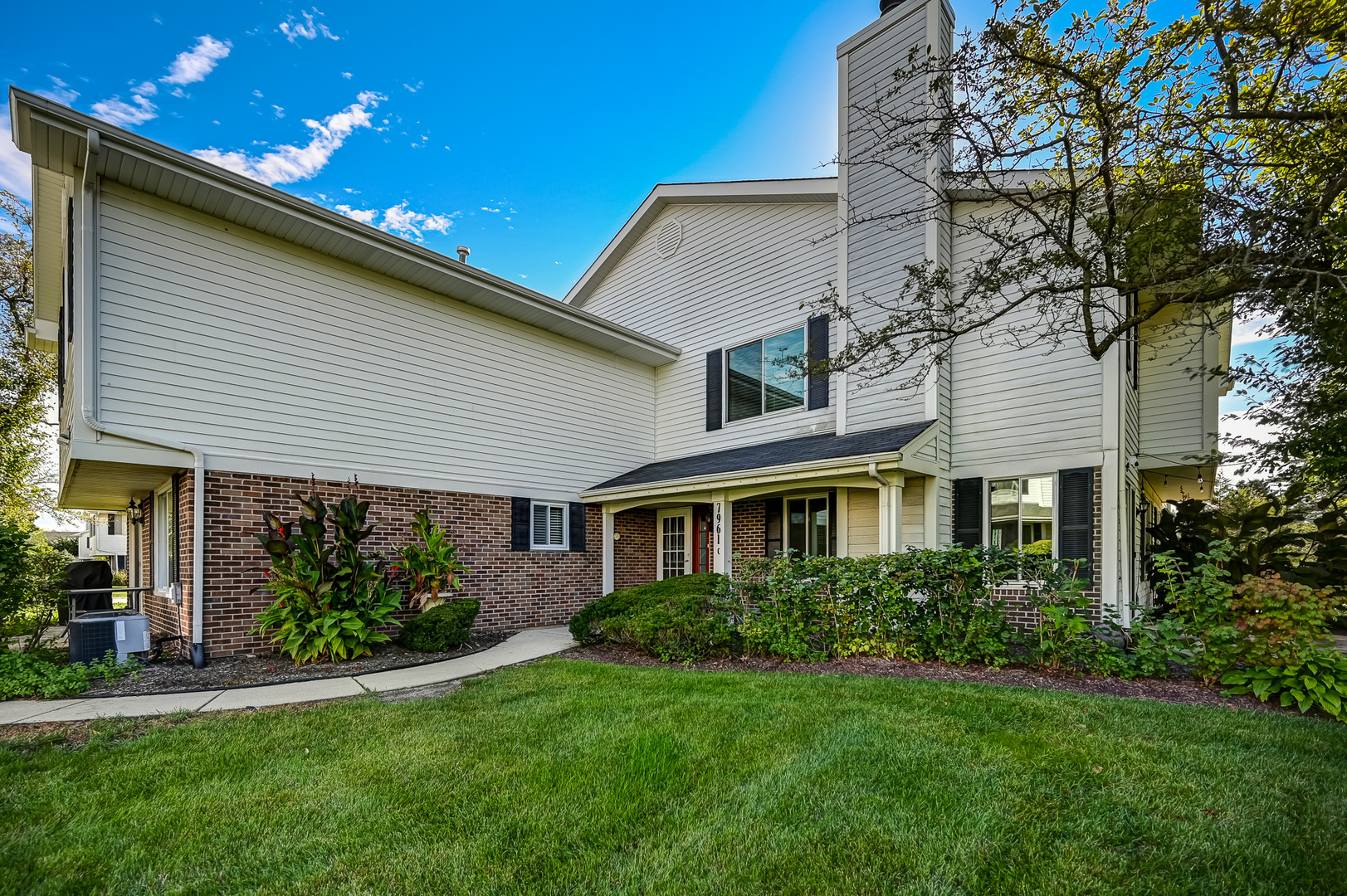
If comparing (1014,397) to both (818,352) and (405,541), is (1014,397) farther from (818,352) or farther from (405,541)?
(405,541)

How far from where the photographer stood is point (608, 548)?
38.1 ft

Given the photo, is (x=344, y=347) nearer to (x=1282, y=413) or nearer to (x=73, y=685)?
(x=73, y=685)

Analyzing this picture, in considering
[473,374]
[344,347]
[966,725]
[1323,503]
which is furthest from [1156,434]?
[344,347]

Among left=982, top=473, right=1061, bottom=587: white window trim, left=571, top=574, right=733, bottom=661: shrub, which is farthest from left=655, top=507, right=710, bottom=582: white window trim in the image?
left=982, top=473, right=1061, bottom=587: white window trim

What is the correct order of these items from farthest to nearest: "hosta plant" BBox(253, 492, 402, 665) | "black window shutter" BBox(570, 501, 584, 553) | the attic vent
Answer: the attic vent, "black window shutter" BBox(570, 501, 584, 553), "hosta plant" BBox(253, 492, 402, 665)

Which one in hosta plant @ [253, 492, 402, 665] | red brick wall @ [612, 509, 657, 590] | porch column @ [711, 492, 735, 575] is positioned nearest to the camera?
hosta plant @ [253, 492, 402, 665]

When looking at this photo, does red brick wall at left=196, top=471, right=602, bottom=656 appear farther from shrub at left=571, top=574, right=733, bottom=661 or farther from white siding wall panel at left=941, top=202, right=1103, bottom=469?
white siding wall panel at left=941, top=202, right=1103, bottom=469

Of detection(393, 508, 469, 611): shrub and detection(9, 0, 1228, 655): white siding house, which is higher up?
detection(9, 0, 1228, 655): white siding house

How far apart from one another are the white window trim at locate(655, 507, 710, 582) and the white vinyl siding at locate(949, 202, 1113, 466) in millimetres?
5310

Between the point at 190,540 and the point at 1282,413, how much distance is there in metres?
17.3

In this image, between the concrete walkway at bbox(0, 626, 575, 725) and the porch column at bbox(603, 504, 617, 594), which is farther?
the porch column at bbox(603, 504, 617, 594)

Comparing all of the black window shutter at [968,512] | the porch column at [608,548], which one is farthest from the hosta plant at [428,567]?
the black window shutter at [968,512]

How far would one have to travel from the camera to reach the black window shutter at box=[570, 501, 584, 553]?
11.4 metres

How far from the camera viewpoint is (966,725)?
427 centimetres
